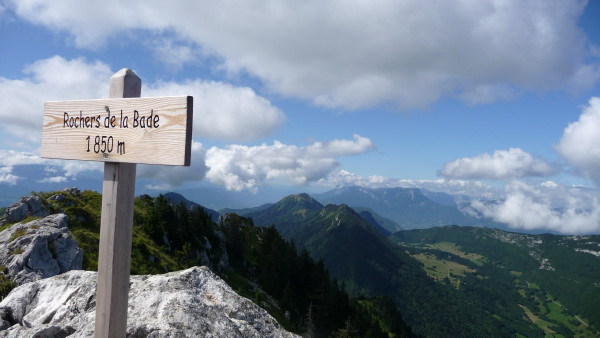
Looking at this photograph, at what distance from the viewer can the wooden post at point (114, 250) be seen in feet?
16.9

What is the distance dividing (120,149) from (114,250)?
5.94 feet

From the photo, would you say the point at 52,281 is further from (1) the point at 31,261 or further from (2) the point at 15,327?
(1) the point at 31,261

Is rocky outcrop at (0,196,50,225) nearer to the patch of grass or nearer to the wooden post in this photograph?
the patch of grass

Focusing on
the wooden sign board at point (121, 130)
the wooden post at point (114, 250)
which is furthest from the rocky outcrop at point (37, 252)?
the wooden post at point (114, 250)

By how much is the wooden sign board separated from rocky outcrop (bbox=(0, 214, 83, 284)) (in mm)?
17624

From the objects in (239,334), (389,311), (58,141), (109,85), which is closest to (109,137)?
(109,85)

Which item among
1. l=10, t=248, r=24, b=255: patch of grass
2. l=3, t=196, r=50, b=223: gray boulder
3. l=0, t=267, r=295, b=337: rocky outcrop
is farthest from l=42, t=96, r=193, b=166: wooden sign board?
l=3, t=196, r=50, b=223: gray boulder

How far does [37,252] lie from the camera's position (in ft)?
68.0

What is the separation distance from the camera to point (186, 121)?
471cm

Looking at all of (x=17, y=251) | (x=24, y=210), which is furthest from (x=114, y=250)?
(x=24, y=210)

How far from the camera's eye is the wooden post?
5145 mm

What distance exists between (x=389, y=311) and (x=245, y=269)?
9416 centimetres

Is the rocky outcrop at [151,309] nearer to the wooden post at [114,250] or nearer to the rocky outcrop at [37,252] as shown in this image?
the wooden post at [114,250]

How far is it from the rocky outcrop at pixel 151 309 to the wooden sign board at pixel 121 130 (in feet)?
12.1
